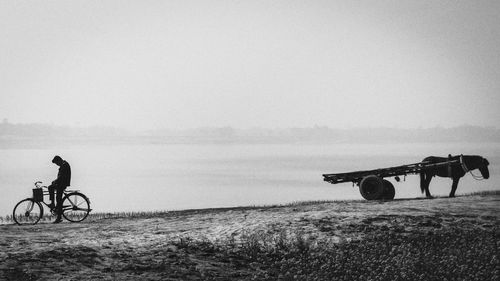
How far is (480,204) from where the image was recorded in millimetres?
21828

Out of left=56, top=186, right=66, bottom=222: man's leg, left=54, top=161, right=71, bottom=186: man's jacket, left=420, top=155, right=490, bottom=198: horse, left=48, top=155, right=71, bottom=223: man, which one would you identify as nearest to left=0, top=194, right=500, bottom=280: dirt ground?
left=56, top=186, right=66, bottom=222: man's leg

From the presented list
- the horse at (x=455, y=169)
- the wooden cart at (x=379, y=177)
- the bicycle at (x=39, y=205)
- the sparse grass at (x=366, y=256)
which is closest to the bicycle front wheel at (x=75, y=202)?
the bicycle at (x=39, y=205)

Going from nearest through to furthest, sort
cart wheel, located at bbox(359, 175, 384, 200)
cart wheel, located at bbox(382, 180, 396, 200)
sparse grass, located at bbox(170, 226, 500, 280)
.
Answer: sparse grass, located at bbox(170, 226, 500, 280) < cart wheel, located at bbox(359, 175, 384, 200) < cart wheel, located at bbox(382, 180, 396, 200)

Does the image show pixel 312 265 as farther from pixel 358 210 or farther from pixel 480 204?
pixel 480 204

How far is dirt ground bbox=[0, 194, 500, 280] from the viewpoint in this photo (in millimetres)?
14086

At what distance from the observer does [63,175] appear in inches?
814

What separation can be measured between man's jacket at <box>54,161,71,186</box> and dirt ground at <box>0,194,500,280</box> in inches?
57.2

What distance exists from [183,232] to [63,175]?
17.0ft

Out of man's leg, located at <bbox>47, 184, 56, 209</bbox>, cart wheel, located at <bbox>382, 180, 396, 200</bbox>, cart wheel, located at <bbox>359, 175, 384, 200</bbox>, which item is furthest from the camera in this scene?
cart wheel, located at <bbox>382, 180, 396, 200</bbox>

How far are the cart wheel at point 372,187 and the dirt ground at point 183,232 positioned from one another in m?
2.22

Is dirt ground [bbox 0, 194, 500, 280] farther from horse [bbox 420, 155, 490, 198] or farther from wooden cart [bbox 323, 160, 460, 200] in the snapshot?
wooden cart [bbox 323, 160, 460, 200]

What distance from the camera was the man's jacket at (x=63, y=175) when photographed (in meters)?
20.7

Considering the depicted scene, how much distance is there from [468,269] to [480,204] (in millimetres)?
8430

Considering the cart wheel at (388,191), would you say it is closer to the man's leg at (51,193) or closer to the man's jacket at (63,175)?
the man's jacket at (63,175)
